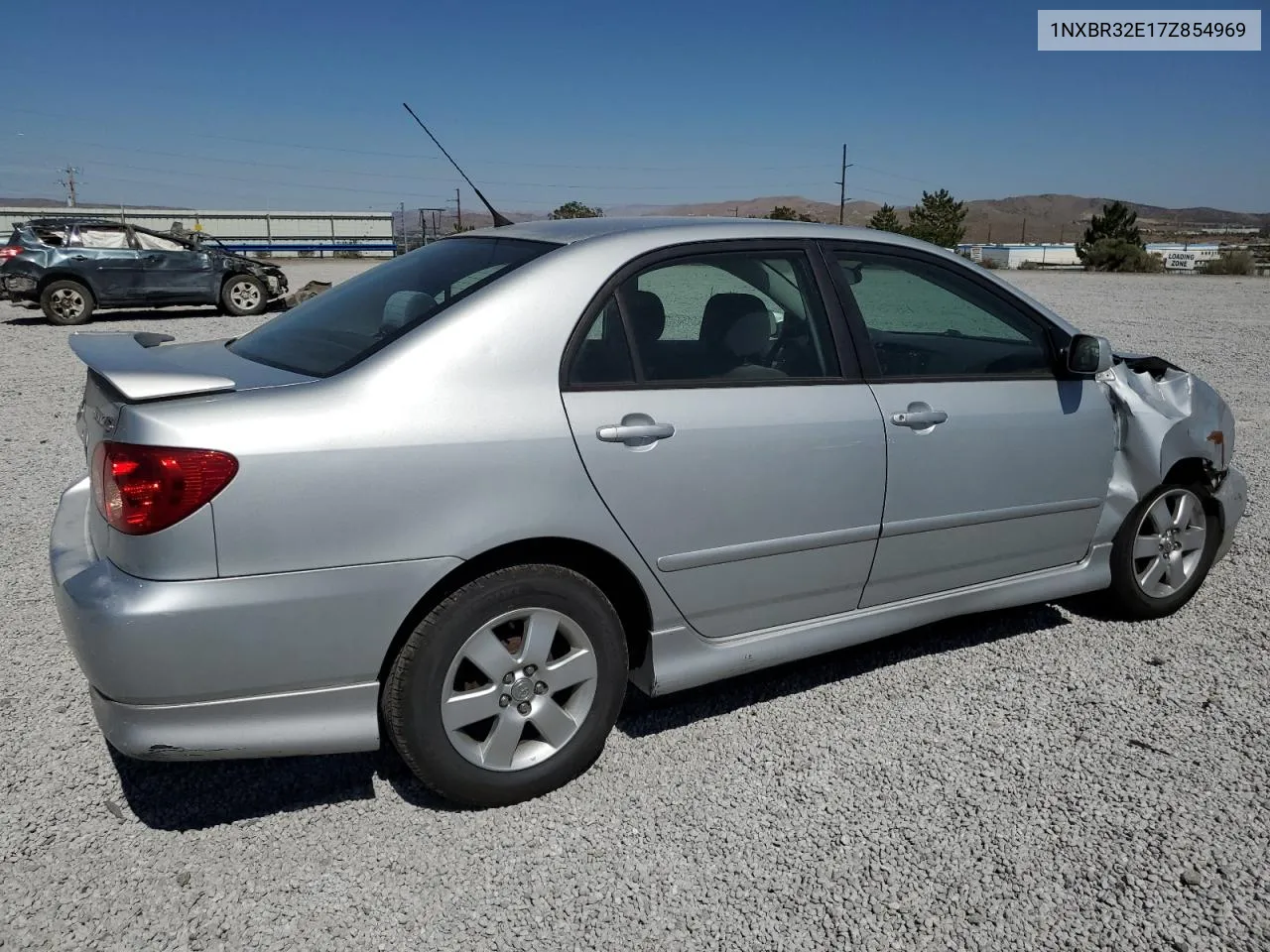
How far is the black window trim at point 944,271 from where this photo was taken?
3334 mm

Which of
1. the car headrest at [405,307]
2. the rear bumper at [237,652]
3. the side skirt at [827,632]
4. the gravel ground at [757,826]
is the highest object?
the car headrest at [405,307]

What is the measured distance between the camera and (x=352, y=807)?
9.31 feet

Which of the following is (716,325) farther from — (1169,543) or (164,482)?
(1169,543)

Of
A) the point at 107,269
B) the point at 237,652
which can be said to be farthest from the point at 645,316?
the point at 107,269

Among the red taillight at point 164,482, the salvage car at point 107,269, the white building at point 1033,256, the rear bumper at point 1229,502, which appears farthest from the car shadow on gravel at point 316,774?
the white building at point 1033,256

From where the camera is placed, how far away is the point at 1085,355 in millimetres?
3639

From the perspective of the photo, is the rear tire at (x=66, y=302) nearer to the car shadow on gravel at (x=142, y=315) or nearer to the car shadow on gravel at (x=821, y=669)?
the car shadow on gravel at (x=142, y=315)

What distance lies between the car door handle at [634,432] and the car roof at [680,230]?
2.05 ft

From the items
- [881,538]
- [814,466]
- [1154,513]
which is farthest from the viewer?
[1154,513]

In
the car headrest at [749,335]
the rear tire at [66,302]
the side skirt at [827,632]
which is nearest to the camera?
the side skirt at [827,632]

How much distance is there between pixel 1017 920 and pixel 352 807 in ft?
5.94

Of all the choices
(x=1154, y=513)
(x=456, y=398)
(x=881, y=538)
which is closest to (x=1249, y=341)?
(x=1154, y=513)

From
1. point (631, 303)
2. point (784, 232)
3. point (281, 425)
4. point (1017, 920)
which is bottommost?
point (1017, 920)

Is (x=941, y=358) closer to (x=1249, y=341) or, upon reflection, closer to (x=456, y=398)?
(x=456, y=398)
